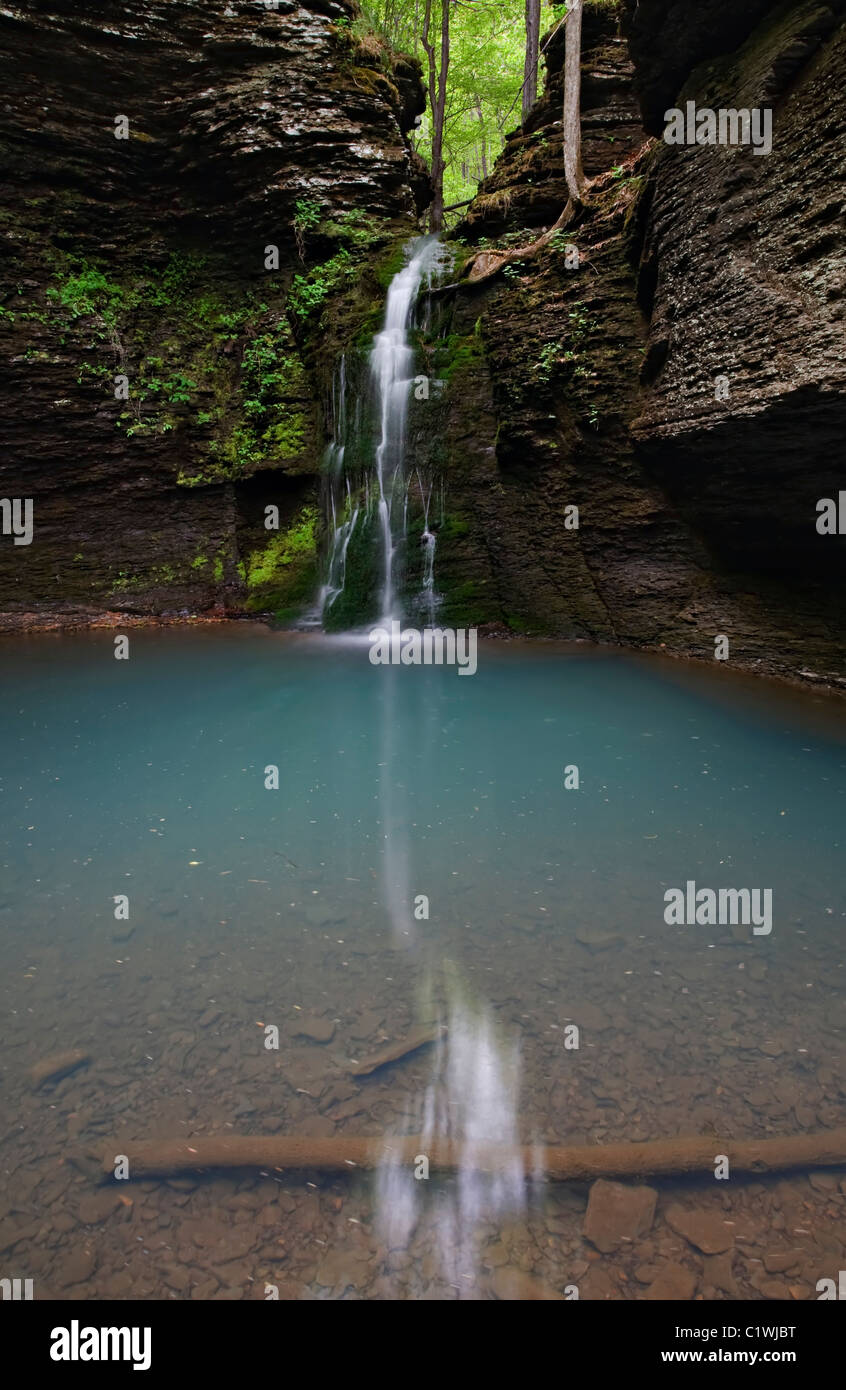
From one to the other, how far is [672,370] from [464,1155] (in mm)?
7906

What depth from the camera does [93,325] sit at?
1129 centimetres

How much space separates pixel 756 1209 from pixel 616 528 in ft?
26.4

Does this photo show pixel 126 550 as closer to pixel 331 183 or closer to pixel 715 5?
pixel 331 183

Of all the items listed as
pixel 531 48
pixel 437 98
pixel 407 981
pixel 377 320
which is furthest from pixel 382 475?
pixel 437 98

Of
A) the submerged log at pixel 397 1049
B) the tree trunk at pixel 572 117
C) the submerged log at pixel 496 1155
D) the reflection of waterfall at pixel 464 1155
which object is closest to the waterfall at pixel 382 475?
the tree trunk at pixel 572 117

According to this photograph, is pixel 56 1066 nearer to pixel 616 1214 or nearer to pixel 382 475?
pixel 616 1214

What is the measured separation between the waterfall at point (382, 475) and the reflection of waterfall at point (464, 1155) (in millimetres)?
8109

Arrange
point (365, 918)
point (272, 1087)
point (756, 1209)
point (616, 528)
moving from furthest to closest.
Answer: point (616, 528), point (365, 918), point (272, 1087), point (756, 1209)

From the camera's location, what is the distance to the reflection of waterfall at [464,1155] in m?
1.65

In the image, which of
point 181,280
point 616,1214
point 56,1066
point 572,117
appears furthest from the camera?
point 181,280

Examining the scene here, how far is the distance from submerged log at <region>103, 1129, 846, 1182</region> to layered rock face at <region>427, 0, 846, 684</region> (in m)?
5.70

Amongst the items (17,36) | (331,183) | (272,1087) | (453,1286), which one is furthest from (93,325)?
(453,1286)

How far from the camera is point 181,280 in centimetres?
1227

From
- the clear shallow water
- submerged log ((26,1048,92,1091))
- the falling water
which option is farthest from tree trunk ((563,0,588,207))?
submerged log ((26,1048,92,1091))
